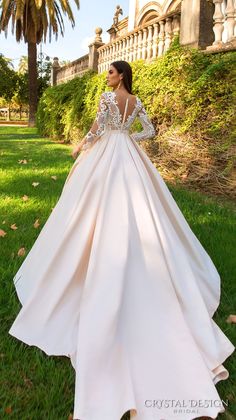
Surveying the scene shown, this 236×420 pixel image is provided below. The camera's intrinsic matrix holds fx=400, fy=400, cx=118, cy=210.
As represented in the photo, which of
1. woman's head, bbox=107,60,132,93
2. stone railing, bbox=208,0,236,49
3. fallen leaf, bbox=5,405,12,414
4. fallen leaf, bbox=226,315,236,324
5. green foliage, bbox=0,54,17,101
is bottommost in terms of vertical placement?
fallen leaf, bbox=5,405,12,414

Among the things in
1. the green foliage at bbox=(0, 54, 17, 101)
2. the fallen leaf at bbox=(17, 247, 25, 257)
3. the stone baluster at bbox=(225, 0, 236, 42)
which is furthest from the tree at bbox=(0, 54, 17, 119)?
the fallen leaf at bbox=(17, 247, 25, 257)

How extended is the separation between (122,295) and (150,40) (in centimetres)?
807

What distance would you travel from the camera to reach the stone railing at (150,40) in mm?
8320

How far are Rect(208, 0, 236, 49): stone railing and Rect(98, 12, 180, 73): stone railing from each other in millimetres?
1161

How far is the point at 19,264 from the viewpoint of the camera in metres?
3.56

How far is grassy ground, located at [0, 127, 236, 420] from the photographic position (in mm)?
2045

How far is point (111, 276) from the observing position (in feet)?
7.59

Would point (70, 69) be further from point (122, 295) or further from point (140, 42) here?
point (122, 295)

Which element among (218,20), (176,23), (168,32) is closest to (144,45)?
(168,32)

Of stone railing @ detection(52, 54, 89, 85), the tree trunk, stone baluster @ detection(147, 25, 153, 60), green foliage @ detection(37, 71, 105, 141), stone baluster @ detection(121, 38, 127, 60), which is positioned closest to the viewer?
stone baluster @ detection(147, 25, 153, 60)

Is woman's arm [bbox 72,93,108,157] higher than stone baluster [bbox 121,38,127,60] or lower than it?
lower

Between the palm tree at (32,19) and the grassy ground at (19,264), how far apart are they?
17118 mm

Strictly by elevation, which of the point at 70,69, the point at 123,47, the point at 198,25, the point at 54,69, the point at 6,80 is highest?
the point at 6,80

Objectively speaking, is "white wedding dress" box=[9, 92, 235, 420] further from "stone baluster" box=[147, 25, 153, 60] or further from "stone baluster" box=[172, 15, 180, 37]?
"stone baluster" box=[147, 25, 153, 60]
